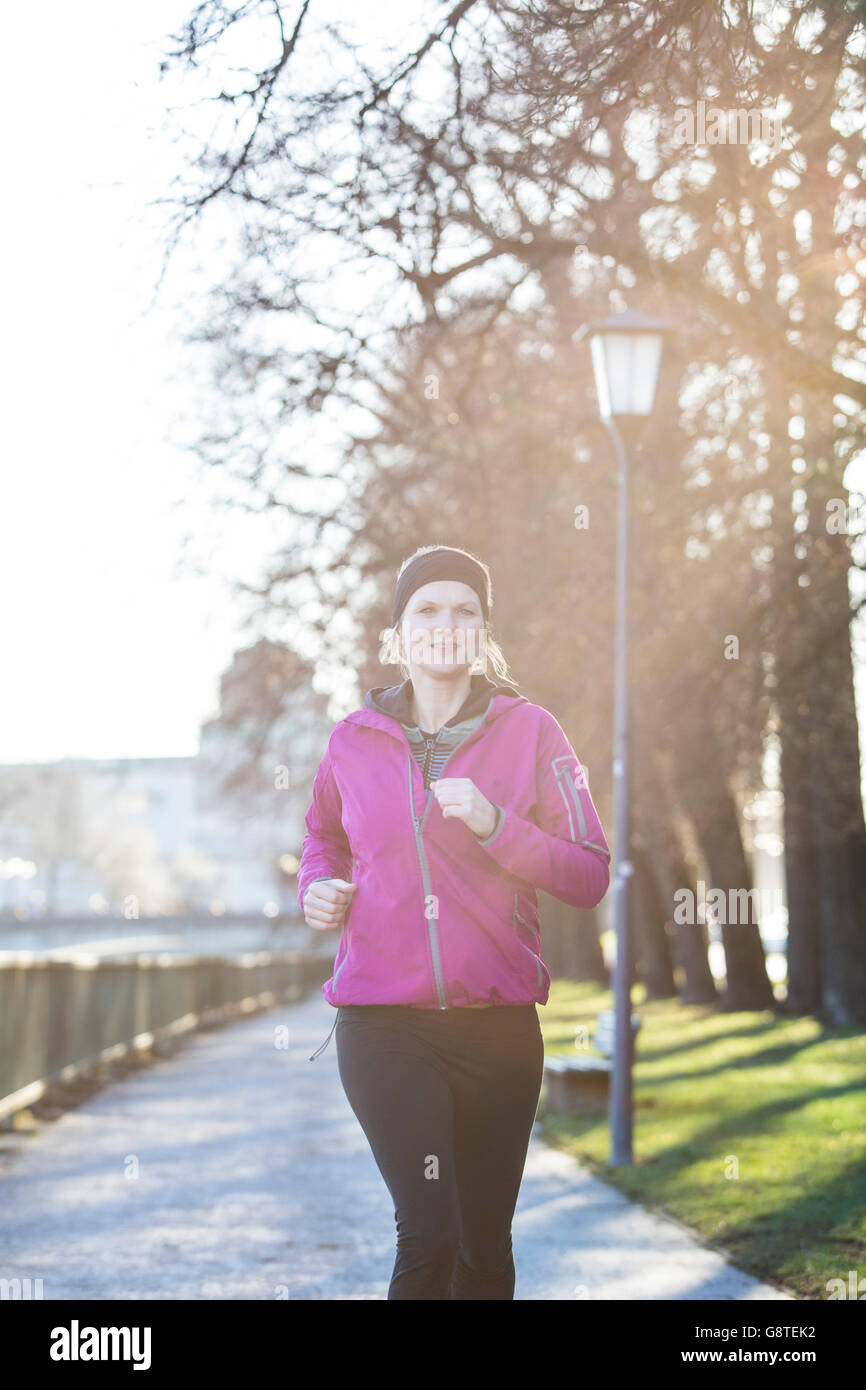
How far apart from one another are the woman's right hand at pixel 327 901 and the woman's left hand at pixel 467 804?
0.32 metres

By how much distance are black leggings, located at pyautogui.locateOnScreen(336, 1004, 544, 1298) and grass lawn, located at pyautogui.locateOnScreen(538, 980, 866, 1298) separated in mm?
2862

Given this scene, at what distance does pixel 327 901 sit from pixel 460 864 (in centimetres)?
29

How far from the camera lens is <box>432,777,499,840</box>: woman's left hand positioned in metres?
3.59

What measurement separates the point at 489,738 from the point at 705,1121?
30.3ft

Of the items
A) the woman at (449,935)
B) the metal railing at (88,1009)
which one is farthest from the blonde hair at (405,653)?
the metal railing at (88,1009)

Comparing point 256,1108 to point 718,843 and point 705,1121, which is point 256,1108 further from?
point 718,843

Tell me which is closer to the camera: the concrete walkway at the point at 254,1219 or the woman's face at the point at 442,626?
the woman's face at the point at 442,626

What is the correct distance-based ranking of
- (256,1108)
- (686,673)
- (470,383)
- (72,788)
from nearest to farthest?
1. (470,383)
2. (686,673)
3. (256,1108)
4. (72,788)

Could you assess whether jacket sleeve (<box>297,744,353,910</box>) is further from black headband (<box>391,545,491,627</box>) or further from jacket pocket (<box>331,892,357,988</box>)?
black headband (<box>391,545,491,627</box>)

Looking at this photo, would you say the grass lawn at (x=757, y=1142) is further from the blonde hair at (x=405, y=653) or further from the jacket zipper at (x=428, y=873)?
the jacket zipper at (x=428, y=873)

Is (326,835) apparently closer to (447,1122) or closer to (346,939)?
(346,939)

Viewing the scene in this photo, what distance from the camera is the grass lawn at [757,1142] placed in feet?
24.6
